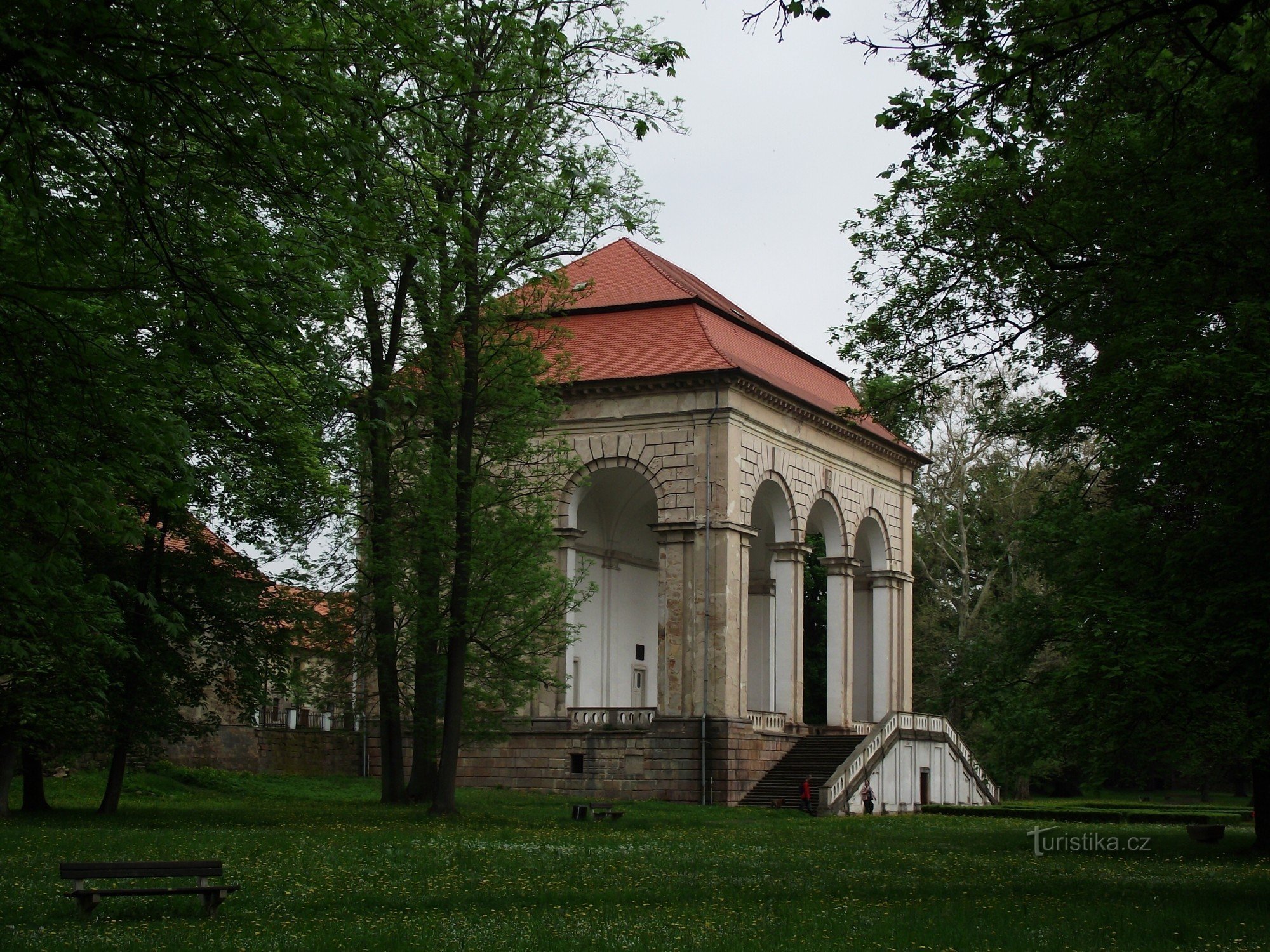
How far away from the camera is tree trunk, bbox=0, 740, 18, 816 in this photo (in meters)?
22.3

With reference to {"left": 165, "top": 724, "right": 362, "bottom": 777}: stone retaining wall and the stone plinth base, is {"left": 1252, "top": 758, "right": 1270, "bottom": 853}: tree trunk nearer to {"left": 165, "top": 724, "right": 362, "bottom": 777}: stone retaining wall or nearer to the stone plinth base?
the stone plinth base

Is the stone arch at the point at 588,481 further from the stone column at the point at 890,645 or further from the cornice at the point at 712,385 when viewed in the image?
the stone column at the point at 890,645

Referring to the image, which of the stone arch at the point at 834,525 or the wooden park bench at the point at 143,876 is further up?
the stone arch at the point at 834,525

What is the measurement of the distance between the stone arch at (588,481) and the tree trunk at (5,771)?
14.7 m

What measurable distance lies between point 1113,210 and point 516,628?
12.8m

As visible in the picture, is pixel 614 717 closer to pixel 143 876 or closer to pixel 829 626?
pixel 829 626

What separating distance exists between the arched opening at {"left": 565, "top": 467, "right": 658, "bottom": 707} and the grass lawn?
17.1m

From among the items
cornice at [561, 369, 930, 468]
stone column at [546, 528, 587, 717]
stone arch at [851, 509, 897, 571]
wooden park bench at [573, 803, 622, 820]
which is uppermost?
cornice at [561, 369, 930, 468]

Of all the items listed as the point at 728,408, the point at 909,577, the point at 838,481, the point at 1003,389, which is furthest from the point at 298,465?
the point at 909,577

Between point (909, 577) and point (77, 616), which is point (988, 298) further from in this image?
point (909, 577)

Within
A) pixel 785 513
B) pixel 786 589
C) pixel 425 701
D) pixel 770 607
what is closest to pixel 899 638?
pixel 770 607

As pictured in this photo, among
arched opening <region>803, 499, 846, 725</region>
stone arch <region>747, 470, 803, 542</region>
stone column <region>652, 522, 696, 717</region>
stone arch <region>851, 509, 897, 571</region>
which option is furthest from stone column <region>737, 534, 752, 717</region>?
stone arch <region>851, 509, 897, 571</region>

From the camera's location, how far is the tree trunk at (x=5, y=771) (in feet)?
73.1

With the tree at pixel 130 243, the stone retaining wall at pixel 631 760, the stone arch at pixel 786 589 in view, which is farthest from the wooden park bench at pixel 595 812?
the tree at pixel 130 243
